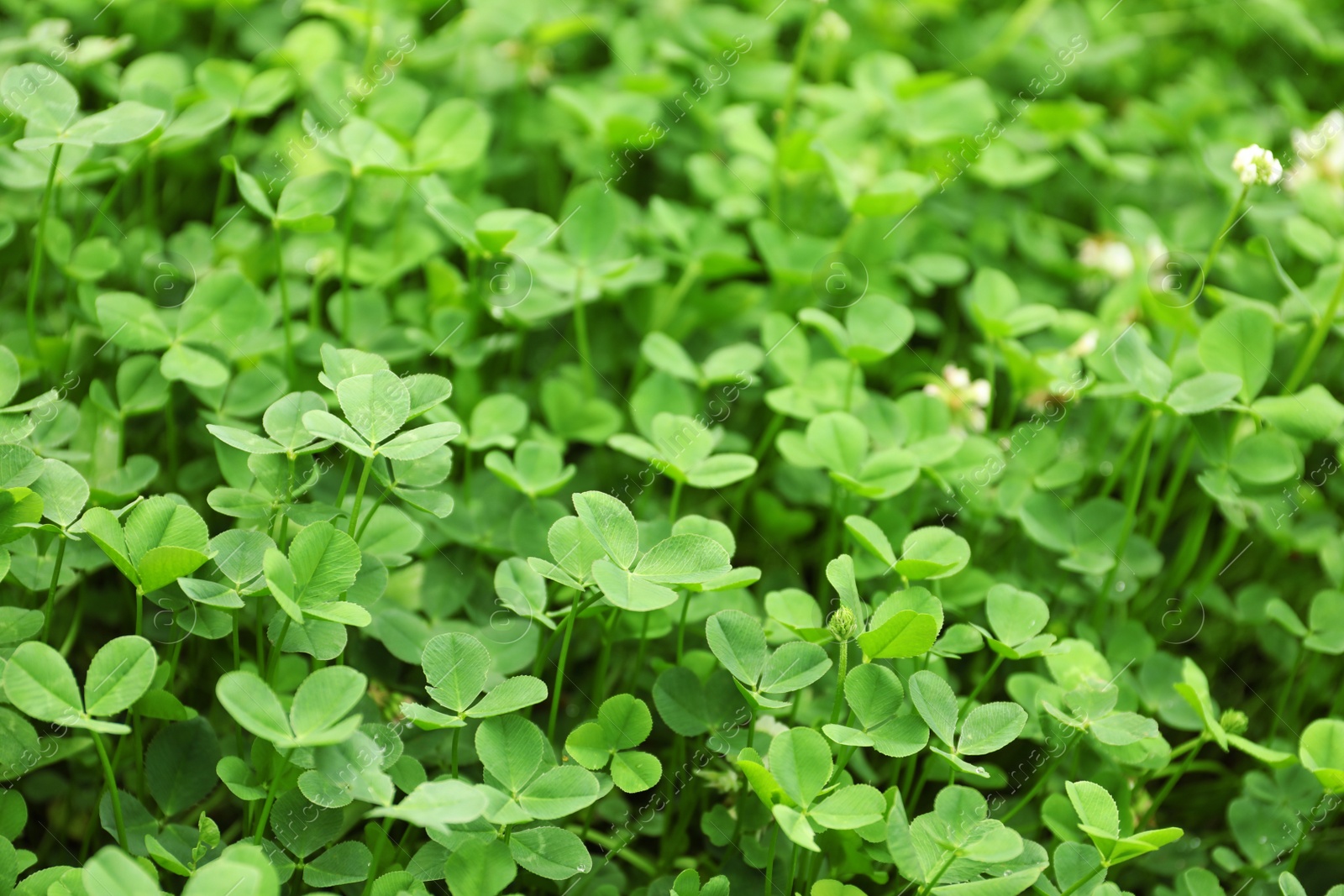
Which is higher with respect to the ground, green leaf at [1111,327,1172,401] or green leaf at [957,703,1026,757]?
green leaf at [1111,327,1172,401]

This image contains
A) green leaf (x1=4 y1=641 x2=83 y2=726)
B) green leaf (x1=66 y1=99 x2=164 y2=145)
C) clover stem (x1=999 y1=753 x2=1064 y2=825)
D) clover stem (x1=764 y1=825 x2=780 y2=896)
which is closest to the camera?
green leaf (x1=4 y1=641 x2=83 y2=726)

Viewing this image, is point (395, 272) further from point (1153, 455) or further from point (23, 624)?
point (1153, 455)

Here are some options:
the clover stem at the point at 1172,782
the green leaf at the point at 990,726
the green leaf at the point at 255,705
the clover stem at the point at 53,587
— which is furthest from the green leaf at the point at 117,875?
the clover stem at the point at 1172,782

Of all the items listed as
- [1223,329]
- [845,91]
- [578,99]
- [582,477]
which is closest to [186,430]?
[582,477]

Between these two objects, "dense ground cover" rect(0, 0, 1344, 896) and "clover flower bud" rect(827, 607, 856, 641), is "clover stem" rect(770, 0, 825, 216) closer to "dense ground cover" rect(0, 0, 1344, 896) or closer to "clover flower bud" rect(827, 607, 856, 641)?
"dense ground cover" rect(0, 0, 1344, 896)

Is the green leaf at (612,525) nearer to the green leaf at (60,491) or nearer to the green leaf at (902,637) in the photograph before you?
the green leaf at (902,637)

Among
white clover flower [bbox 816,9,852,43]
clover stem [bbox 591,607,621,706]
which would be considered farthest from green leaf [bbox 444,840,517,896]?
white clover flower [bbox 816,9,852,43]

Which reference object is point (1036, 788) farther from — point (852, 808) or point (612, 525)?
point (612, 525)
